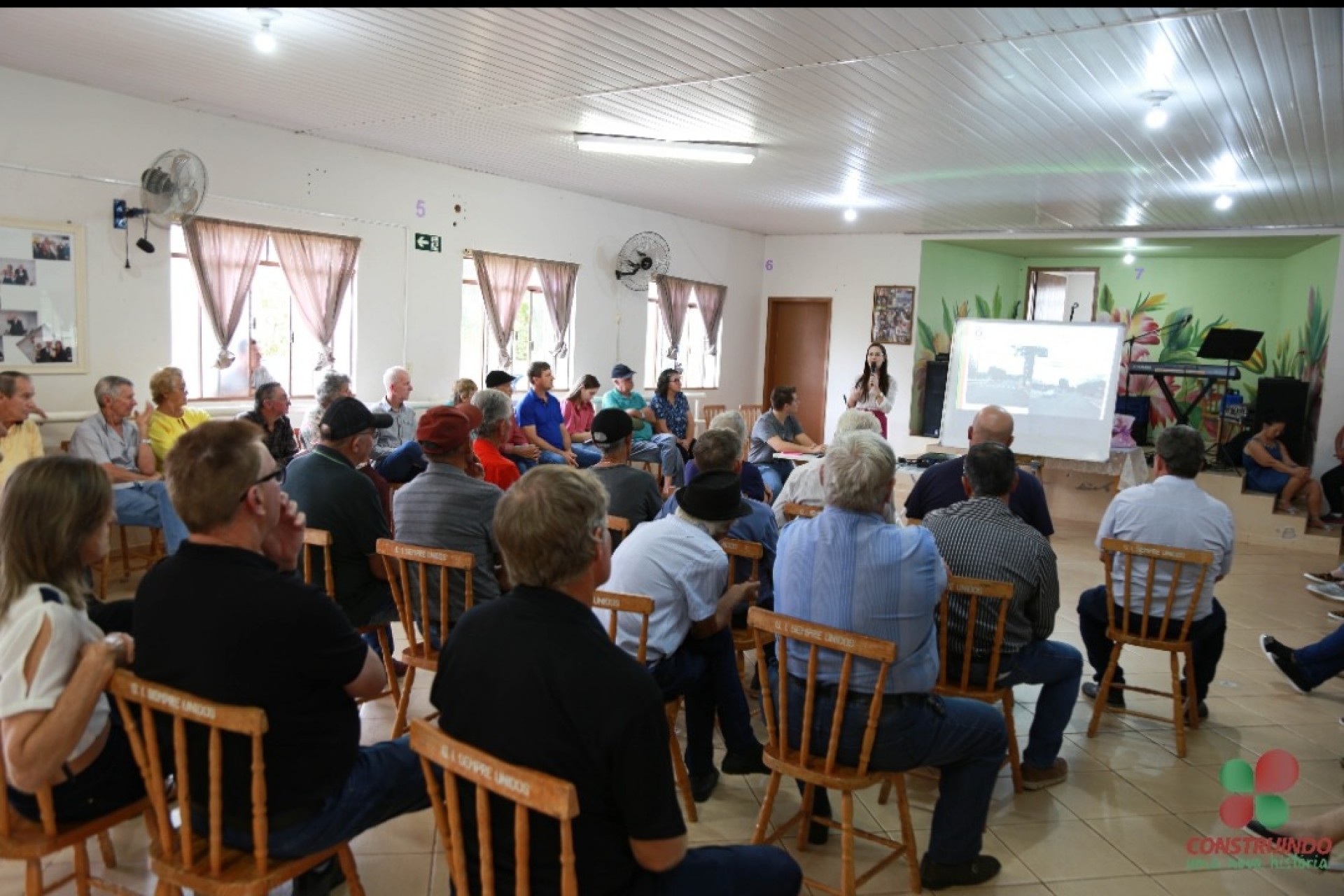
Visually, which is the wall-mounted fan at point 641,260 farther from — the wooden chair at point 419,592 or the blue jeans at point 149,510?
the wooden chair at point 419,592

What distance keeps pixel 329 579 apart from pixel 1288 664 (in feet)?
14.0

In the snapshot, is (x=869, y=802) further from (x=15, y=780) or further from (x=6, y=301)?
(x=6, y=301)

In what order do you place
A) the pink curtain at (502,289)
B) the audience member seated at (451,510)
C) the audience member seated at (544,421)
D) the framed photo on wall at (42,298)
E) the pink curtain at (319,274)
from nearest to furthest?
1. the audience member seated at (451,510)
2. the framed photo on wall at (42,298)
3. the pink curtain at (319,274)
4. the audience member seated at (544,421)
5. the pink curtain at (502,289)

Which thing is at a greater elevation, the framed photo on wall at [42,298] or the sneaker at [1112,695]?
the framed photo on wall at [42,298]

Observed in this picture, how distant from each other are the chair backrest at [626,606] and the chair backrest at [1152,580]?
203 centimetres

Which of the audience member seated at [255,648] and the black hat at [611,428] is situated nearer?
the audience member seated at [255,648]

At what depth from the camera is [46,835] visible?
186 centimetres

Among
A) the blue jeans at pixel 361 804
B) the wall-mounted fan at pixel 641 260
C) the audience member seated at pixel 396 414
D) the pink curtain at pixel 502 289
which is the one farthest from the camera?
the wall-mounted fan at pixel 641 260

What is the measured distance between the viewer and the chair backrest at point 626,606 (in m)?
2.39

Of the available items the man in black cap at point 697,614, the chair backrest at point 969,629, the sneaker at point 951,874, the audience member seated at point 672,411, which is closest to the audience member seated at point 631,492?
the man in black cap at point 697,614

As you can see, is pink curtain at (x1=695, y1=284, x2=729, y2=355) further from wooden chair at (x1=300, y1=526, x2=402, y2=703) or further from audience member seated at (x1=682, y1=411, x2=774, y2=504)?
wooden chair at (x1=300, y1=526, x2=402, y2=703)

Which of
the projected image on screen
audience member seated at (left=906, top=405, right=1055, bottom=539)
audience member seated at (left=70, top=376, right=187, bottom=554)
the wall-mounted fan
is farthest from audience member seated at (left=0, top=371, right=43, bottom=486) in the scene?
the projected image on screen

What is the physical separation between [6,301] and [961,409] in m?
7.79

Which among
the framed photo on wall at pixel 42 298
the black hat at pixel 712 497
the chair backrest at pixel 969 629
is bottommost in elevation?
the chair backrest at pixel 969 629
